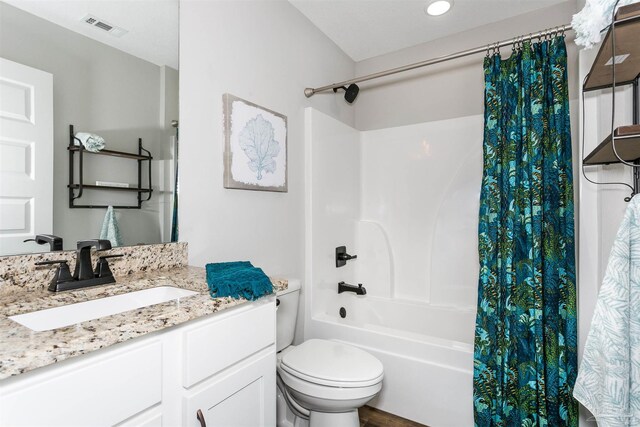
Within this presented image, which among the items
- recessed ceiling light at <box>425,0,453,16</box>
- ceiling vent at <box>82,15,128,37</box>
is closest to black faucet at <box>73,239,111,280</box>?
ceiling vent at <box>82,15,128,37</box>

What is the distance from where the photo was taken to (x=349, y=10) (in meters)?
2.20

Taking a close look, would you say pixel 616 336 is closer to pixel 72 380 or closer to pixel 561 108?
pixel 561 108

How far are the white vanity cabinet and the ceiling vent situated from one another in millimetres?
1126

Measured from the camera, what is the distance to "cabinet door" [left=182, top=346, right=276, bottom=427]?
902 millimetres

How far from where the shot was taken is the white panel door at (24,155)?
98 centimetres

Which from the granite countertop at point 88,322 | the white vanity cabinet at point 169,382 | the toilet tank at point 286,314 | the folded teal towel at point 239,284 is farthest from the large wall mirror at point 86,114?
the toilet tank at point 286,314

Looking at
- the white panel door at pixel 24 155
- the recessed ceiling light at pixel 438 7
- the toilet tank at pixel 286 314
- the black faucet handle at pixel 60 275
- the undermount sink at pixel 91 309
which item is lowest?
the toilet tank at pixel 286 314

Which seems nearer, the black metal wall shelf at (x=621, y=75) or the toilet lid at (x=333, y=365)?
the black metal wall shelf at (x=621, y=75)

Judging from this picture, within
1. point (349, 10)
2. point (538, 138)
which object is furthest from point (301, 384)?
point (349, 10)

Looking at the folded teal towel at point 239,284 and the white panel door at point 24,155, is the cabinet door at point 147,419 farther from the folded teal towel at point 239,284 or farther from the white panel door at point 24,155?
the white panel door at point 24,155

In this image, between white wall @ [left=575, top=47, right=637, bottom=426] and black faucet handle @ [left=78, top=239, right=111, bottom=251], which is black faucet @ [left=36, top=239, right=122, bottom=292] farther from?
white wall @ [left=575, top=47, right=637, bottom=426]

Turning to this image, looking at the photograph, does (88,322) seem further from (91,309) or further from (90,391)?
(91,309)

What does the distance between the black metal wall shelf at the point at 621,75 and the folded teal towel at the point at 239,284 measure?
4.03 ft

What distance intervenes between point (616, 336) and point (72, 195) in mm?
1905
